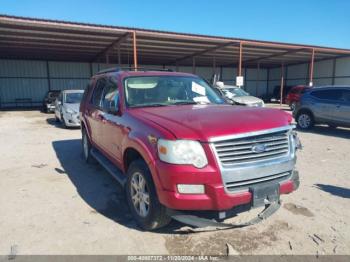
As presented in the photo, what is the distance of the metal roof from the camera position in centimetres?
1476

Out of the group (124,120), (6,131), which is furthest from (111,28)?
(124,120)

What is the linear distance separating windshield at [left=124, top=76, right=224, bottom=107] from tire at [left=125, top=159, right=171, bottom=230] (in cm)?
107

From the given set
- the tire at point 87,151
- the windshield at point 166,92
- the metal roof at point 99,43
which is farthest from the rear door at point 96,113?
the metal roof at point 99,43

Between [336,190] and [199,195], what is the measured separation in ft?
10.3

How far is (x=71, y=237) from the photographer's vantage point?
10.7ft

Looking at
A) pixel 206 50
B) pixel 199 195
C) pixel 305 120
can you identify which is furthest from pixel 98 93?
pixel 206 50

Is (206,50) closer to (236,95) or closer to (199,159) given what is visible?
(236,95)

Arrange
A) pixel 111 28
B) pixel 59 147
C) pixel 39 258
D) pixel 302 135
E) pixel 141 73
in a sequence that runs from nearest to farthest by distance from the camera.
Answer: pixel 39 258
pixel 141 73
pixel 59 147
pixel 302 135
pixel 111 28

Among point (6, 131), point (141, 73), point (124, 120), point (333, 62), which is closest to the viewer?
point (124, 120)

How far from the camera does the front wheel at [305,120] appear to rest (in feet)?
35.8

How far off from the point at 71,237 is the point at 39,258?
1.45ft

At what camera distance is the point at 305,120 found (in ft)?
36.4

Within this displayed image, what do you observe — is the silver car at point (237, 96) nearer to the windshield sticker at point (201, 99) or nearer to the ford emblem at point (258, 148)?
the windshield sticker at point (201, 99)

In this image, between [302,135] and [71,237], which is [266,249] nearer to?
[71,237]
